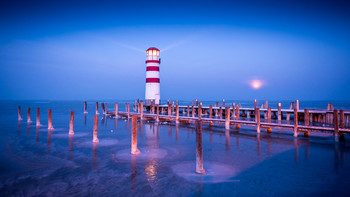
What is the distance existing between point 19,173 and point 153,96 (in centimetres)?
2199

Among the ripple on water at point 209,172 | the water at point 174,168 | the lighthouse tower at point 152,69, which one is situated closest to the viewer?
the water at point 174,168

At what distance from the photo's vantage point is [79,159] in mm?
11586

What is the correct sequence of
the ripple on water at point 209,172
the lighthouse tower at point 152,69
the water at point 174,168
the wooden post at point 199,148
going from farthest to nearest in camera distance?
the lighthouse tower at point 152,69 < the ripple on water at point 209,172 < the wooden post at point 199,148 < the water at point 174,168

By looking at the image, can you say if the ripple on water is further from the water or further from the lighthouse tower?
the lighthouse tower

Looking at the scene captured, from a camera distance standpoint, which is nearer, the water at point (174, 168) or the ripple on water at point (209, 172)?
the water at point (174, 168)

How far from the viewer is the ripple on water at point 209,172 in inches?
344

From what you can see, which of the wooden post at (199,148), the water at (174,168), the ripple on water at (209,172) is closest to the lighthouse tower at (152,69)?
the water at (174,168)

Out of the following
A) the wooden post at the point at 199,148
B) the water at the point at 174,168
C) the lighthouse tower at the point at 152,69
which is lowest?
the water at the point at 174,168

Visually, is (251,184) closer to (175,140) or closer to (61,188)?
(61,188)

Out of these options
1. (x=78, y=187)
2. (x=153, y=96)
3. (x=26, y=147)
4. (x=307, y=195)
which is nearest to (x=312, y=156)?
(x=307, y=195)

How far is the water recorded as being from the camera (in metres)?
7.89

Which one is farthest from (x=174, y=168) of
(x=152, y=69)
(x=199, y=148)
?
(x=152, y=69)

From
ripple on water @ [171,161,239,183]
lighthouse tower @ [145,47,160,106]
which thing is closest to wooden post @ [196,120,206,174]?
ripple on water @ [171,161,239,183]

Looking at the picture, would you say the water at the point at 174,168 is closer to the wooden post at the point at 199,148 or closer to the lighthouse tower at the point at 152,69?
the wooden post at the point at 199,148
